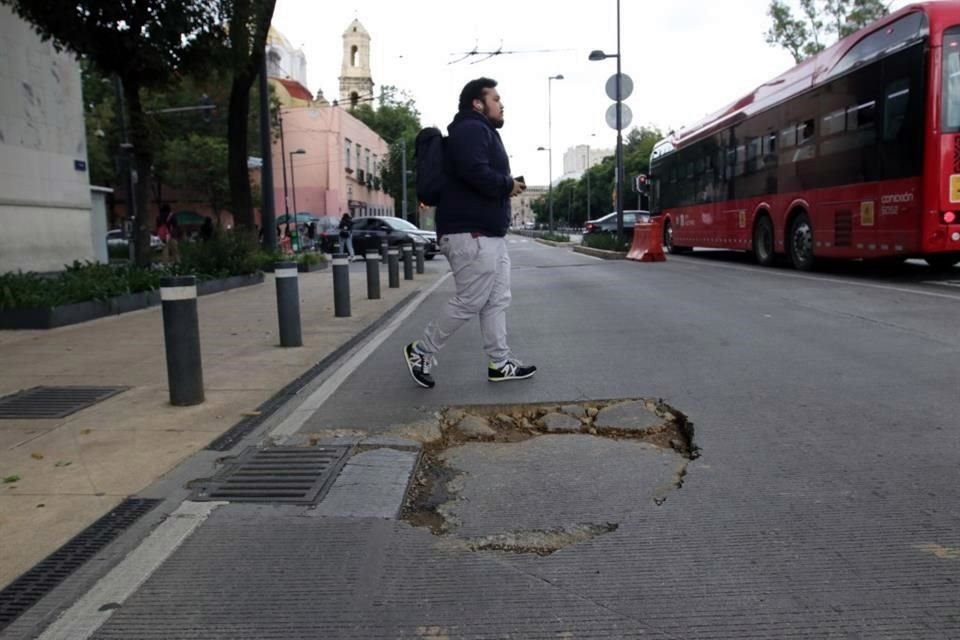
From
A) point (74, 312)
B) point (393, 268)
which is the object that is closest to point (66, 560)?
point (74, 312)

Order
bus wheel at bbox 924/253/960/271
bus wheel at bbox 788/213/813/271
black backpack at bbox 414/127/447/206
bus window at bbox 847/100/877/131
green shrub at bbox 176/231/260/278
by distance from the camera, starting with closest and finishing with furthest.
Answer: black backpack at bbox 414/127/447/206
bus window at bbox 847/100/877/131
bus wheel at bbox 924/253/960/271
bus wheel at bbox 788/213/813/271
green shrub at bbox 176/231/260/278

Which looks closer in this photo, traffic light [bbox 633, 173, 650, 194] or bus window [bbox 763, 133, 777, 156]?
bus window [bbox 763, 133, 777, 156]

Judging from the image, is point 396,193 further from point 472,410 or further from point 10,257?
point 472,410

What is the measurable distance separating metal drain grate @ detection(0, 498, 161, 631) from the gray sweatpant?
2544 mm

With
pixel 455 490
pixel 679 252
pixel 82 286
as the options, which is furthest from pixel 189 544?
pixel 679 252

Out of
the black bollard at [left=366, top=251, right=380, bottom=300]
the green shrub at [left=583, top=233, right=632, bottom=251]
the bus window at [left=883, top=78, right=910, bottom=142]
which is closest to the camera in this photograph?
the bus window at [left=883, top=78, right=910, bottom=142]

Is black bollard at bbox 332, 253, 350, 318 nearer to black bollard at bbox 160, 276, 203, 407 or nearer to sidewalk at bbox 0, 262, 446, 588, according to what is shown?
sidewalk at bbox 0, 262, 446, 588

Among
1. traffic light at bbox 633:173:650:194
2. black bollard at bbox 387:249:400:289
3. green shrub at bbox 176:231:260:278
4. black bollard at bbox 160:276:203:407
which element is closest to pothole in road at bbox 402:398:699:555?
black bollard at bbox 160:276:203:407

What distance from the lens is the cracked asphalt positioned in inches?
101

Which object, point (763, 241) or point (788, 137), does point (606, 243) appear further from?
point (788, 137)

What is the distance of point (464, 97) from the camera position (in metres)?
5.56

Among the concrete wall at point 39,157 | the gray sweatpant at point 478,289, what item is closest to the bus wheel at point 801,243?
the gray sweatpant at point 478,289

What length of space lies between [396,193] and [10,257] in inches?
2403

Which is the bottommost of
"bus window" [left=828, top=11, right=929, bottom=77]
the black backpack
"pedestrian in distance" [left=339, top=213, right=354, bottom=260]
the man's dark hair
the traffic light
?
"pedestrian in distance" [left=339, top=213, right=354, bottom=260]
